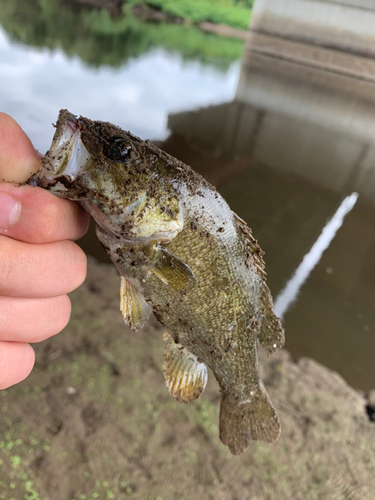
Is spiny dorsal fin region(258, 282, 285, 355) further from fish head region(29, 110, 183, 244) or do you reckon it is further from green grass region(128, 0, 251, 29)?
green grass region(128, 0, 251, 29)

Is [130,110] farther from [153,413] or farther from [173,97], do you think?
[153,413]

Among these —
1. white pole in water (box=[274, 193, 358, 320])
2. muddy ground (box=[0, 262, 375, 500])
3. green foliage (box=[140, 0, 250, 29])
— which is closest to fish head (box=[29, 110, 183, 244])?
muddy ground (box=[0, 262, 375, 500])

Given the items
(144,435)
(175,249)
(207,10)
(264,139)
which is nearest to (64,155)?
(175,249)

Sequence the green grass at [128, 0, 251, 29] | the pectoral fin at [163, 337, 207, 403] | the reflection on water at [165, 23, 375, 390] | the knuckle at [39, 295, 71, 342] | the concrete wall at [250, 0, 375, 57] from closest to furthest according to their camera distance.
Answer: the knuckle at [39, 295, 71, 342]
the pectoral fin at [163, 337, 207, 403]
the reflection on water at [165, 23, 375, 390]
the concrete wall at [250, 0, 375, 57]
the green grass at [128, 0, 251, 29]

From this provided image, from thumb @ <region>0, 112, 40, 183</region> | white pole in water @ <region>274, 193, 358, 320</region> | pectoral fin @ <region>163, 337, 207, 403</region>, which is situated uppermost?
thumb @ <region>0, 112, 40, 183</region>

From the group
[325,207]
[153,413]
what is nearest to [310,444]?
[153,413]

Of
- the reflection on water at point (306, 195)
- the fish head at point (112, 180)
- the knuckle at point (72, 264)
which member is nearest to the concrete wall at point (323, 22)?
the reflection on water at point (306, 195)
